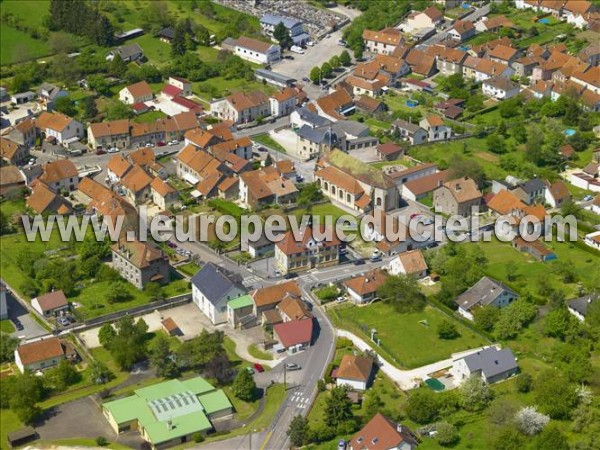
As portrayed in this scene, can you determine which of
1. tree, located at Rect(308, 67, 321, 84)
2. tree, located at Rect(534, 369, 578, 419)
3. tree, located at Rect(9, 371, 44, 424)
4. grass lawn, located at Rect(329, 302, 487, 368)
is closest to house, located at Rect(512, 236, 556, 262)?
grass lawn, located at Rect(329, 302, 487, 368)

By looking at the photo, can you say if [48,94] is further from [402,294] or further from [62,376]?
[402,294]

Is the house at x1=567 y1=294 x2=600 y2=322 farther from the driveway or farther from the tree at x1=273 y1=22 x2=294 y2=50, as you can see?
the tree at x1=273 y1=22 x2=294 y2=50

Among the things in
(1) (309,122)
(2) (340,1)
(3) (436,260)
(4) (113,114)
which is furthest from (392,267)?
(2) (340,1)

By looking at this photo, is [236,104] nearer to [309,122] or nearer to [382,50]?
[309,122]

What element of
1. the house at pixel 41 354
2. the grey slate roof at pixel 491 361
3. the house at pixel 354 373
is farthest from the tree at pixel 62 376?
the grey slate roof at pixel 491 361

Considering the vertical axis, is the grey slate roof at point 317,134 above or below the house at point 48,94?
above

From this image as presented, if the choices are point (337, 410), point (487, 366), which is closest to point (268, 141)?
point (487, 366)

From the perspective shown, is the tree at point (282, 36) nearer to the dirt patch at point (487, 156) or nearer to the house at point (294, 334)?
the dirt patch at point (487, 156)
